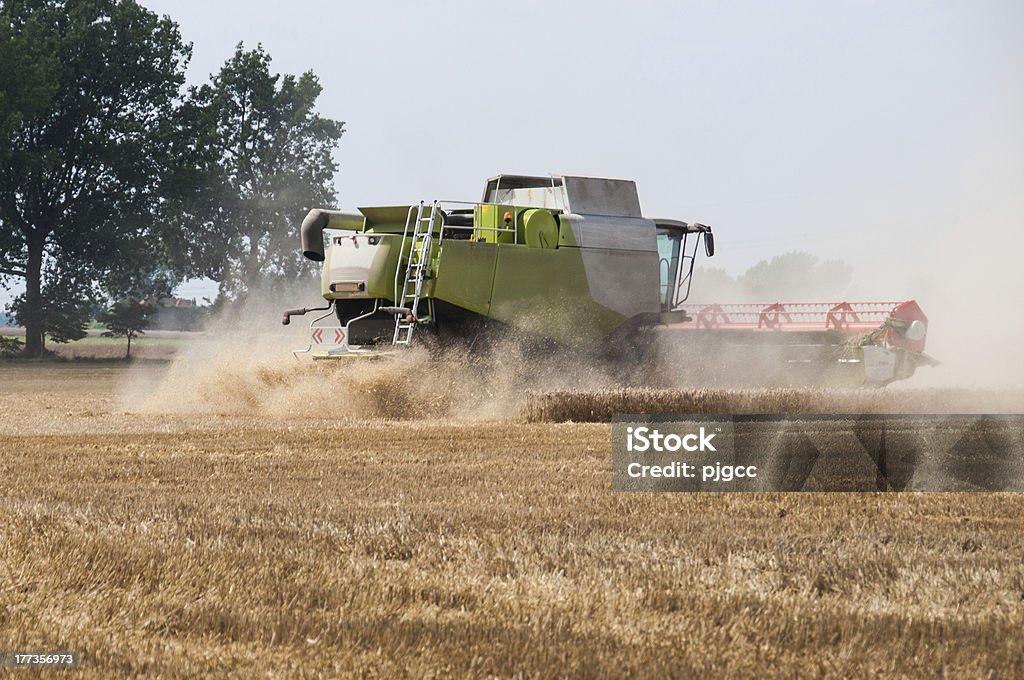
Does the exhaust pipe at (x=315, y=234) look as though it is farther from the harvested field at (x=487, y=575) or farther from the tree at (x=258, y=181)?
the tree at (x=258, y=181)

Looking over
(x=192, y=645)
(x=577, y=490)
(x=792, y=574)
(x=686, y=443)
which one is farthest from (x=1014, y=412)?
(x=192, y=645)

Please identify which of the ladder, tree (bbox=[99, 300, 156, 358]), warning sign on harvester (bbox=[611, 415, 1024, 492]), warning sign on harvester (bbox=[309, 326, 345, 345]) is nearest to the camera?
warning sign on harvester (bbox=[611, 415, 1024, 492])

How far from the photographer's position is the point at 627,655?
353cm

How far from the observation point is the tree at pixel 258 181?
48.9 meters

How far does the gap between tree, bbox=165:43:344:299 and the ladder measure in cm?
3505

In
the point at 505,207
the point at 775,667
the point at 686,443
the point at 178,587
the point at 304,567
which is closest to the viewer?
the point at 775,667

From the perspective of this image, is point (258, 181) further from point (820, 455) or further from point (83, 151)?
point (820, 455)

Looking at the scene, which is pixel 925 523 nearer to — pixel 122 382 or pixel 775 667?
pixel 775 667

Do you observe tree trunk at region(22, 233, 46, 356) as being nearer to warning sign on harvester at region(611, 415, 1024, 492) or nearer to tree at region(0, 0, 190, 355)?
tree at region(0, 0, 190, 355)

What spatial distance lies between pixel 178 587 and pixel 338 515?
1.55m

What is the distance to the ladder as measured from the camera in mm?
13273

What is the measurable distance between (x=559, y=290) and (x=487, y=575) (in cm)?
955

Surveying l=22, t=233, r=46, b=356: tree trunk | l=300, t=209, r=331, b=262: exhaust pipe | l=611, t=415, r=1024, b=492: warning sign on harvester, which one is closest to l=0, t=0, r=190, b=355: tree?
l=22, t=233, r=46, b=356: tree trunk

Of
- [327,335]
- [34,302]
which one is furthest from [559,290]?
[34,302]
